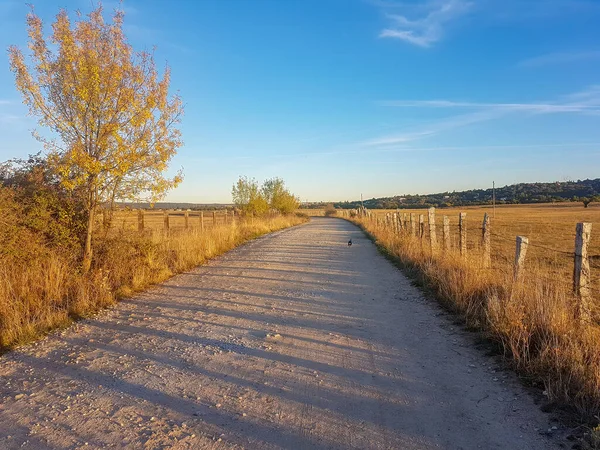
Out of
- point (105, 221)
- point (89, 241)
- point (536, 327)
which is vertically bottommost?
point (536, 327)

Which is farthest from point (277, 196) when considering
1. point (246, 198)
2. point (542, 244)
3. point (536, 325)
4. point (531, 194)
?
point (531, 194)

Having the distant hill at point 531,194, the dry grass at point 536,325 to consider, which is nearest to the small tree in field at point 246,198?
the dry grass at point 536,325

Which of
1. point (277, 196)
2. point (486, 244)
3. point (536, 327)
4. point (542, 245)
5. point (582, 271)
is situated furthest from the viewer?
point (277, 196)

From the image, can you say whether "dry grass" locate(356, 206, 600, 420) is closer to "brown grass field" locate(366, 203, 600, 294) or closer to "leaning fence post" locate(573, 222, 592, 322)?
"leaning fence post" locate(573, 222, 592, 322)

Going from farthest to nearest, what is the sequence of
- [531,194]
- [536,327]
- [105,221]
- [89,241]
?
[531,194] < [105,221] < [89,241] < [536,327]

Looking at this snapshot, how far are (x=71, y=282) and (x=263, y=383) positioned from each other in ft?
18.6

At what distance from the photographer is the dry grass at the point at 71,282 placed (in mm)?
6902

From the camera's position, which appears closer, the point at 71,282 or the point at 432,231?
the point at 71,282

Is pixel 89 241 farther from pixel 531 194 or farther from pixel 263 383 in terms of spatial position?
pixel 531 194

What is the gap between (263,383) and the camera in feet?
16.0

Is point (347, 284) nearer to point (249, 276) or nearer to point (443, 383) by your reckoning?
point (249, 276)

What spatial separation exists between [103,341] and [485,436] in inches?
204

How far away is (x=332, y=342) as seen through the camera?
21.0 ft

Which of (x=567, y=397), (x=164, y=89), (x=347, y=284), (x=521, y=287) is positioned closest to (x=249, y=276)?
(x=347, y=284)
